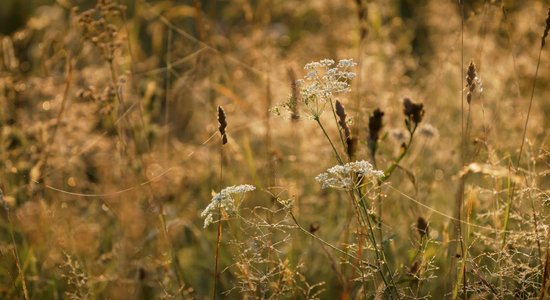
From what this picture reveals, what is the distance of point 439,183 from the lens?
290cm

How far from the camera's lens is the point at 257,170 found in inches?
125

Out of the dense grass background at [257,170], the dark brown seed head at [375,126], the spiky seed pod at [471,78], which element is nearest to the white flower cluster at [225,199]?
the dense grass background at [257,170]

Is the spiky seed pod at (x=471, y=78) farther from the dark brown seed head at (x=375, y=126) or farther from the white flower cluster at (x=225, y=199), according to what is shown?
the white flower cluster at (x=225, y=199)

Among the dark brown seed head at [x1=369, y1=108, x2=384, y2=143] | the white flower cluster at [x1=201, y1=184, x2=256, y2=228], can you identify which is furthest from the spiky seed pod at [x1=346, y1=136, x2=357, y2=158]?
the white flower cluster at [x1=201, y1=184, x2=256, y2=228]

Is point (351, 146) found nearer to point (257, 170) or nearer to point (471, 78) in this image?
point (471, 78)

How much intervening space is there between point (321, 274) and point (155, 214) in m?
0.71

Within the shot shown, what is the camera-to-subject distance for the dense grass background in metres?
1.88

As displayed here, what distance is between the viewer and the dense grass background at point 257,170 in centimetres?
188

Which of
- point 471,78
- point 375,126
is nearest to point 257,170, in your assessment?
point 375,126

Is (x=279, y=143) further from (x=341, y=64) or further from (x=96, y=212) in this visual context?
(x=341, y=64)

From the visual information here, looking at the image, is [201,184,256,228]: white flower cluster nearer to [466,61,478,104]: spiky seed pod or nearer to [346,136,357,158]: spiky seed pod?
[346,136,357,158]: spiky seed pod

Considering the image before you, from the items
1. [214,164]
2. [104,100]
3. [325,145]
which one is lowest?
[214,164]

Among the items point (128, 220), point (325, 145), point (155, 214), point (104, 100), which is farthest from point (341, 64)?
point (325, 145)

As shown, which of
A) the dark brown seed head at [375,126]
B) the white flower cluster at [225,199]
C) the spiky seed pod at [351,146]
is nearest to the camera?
the white flower cluster at [225,199]
